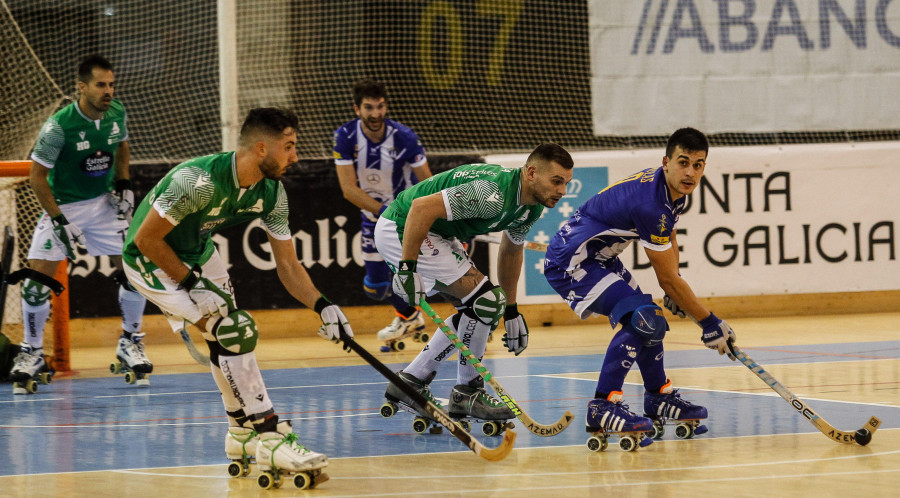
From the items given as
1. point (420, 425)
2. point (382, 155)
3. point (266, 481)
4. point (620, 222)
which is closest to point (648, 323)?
point (620, 222)

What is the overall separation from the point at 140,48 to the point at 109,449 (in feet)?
30.8

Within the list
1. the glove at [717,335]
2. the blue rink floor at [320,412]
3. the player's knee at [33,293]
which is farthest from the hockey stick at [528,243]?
the glove at [717,335]

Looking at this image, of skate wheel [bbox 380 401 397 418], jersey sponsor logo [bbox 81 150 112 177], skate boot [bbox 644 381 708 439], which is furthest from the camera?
jersey sponsor logo [bbox 81 150 112 177]

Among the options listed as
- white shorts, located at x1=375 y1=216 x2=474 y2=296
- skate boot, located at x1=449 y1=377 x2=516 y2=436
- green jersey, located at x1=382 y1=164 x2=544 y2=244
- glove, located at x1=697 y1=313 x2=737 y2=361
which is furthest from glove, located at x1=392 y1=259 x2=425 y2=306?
glove, located at x1=697 y1=313 x2=737 y2=361

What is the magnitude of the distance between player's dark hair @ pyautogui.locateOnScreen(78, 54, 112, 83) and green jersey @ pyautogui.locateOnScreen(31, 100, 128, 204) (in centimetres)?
23

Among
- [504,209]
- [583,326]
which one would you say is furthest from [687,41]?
[504,209]

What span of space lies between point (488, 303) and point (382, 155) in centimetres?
410

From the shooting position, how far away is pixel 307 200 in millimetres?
10992

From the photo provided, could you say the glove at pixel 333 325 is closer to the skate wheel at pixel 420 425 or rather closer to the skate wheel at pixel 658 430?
the skate wheel at pixel 420 425

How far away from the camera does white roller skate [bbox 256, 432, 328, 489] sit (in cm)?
475

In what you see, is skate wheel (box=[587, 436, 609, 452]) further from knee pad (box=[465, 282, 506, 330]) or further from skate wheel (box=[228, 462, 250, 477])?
skate wheel (box=[228, 462, 250, 477])

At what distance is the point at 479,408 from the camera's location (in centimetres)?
610

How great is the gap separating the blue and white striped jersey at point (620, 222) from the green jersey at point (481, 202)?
8.9 inches

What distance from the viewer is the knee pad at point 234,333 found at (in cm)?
490
